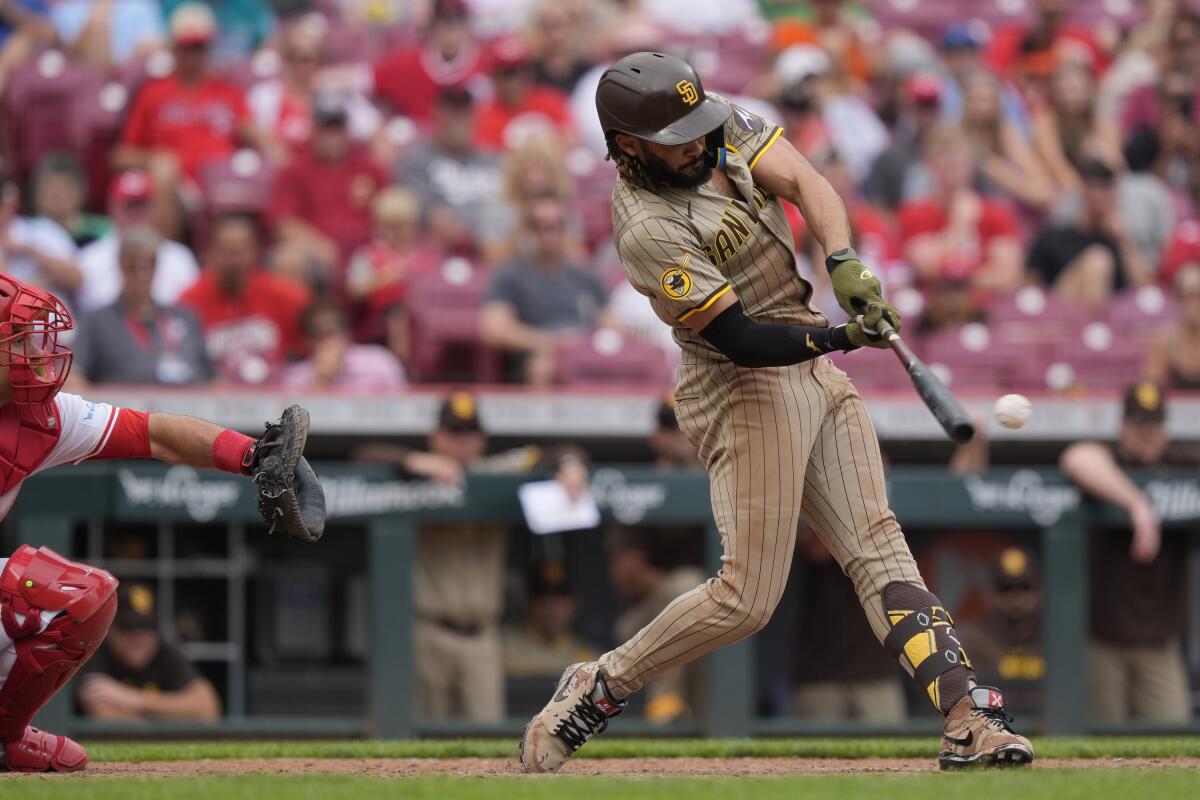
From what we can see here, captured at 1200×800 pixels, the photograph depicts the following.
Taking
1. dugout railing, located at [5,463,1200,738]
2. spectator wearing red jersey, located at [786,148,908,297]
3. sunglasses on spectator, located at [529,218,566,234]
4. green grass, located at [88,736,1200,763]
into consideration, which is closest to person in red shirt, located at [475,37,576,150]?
sunglasses on spectator, located at [529,218,566,234]

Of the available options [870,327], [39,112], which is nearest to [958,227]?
[39,112]

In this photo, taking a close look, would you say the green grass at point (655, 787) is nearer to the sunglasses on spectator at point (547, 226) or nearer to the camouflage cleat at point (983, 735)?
the camouflage cleat at point (983, 735)

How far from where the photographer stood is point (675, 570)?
7422mm

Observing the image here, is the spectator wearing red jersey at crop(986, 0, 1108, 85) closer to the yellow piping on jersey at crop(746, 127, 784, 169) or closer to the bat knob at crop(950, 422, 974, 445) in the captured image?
the yellow piping on jersey at crop(746, 127, 784, 169)

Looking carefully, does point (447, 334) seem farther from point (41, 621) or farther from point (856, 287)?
point (856, 287)

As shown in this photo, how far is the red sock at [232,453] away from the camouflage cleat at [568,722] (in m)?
1.02

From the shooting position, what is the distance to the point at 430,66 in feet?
34.0

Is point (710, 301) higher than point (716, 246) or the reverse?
the reverse

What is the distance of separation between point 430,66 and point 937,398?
667 cm

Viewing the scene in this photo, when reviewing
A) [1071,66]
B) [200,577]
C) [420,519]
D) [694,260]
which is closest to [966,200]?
[1071,66]

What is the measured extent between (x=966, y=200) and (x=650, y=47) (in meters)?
2.19

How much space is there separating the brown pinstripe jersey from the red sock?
1.10m

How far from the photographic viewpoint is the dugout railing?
7074 mm

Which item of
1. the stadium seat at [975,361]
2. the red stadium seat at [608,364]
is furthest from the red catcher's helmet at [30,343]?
the stadium seat at [975,361]
